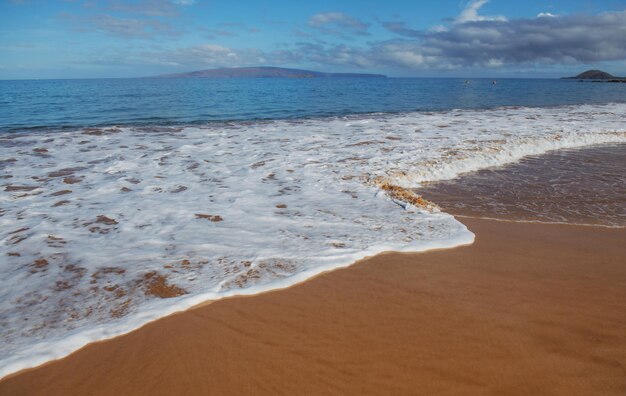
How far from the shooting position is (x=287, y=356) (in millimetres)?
2867

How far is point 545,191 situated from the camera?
7.18 metres

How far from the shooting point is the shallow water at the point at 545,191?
5.98m

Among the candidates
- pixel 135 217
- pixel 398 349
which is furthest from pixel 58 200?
pixel 398 349

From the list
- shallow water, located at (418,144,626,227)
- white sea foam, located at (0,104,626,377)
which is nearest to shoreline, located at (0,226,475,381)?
white sea foam, located at (0,104,626,377)

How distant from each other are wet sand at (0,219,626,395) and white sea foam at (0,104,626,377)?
34 cm

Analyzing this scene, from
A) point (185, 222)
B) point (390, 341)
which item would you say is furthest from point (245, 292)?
point (185, 222)

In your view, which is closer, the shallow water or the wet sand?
the wet sand

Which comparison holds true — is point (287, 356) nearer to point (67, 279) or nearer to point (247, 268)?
point (247, 268)

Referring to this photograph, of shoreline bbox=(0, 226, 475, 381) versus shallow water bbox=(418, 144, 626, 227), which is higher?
shallow water bbox=(418, 144, 626, 227)

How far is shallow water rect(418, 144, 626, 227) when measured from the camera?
5.98 metres

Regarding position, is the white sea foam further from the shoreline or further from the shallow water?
the shallow water

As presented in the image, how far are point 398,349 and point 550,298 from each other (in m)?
1.68

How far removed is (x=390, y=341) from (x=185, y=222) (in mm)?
3655

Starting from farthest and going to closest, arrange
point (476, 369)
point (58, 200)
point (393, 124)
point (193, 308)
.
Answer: point (393, 124) → point (58, 200) → point (193, 308) → point (476, 369)
